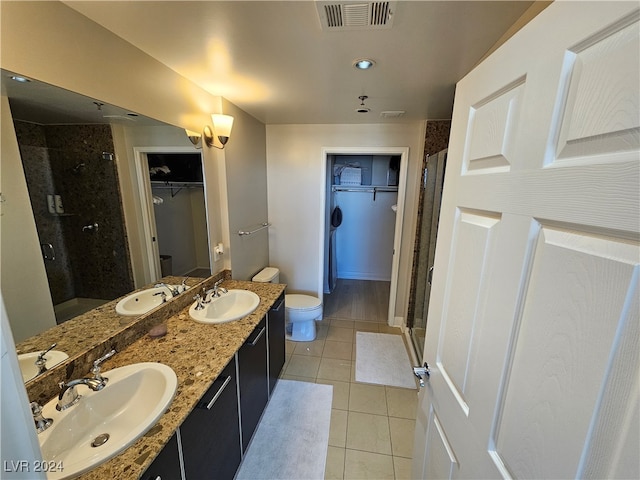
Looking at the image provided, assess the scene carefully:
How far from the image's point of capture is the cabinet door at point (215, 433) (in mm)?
1039

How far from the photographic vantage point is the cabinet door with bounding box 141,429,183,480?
822 mm

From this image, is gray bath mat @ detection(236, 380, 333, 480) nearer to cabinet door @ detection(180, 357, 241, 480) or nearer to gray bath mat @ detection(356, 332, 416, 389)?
cabinet door @ detection(180, 357, 241, 480)

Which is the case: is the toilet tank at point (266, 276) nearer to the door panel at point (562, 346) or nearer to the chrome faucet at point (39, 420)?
the chrome faucet at point (39, 420)

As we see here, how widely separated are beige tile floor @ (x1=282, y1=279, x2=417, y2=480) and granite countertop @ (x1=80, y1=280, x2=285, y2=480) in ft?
3.31

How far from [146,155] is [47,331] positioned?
101 centimetres

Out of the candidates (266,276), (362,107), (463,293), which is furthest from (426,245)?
(463,293)

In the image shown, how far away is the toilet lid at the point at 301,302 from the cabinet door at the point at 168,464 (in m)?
1.78

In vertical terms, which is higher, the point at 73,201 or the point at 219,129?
the point at 219,129

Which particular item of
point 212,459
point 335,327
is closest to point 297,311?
point 335,327

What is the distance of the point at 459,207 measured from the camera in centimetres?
90

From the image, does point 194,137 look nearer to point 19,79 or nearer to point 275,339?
point 19,79

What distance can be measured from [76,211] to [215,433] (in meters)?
1.22

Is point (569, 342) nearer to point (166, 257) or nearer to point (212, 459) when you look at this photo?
point (212, 459)

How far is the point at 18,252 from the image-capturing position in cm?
96
